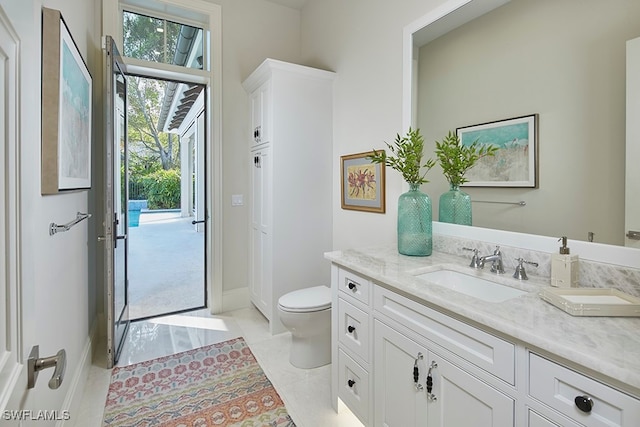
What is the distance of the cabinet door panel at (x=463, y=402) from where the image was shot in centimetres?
98

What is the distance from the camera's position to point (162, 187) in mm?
7641

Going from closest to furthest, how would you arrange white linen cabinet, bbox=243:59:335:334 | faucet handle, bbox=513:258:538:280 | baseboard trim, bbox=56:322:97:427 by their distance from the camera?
faucet handle, bbox=513:258:538:280
baseboard trim, bbox=56:322:97:427
white linen cabinet, bbox=243:59:335:334

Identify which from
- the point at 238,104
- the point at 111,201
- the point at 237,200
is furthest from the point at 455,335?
the point at 238,104

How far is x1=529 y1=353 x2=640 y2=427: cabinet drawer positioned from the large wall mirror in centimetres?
66

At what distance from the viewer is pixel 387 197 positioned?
237 cm

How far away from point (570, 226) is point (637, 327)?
532 millimetres

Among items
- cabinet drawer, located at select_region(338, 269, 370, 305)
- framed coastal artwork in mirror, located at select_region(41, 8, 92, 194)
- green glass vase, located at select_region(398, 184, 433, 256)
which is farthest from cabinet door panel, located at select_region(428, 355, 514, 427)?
framed coastal artwork in mirror, located at select_region(41, 8, 92, 194)

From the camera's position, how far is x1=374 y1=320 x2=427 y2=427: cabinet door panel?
1281mm

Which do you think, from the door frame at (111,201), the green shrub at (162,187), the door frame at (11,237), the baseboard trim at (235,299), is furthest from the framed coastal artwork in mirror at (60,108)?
the green shrub at (162,187)

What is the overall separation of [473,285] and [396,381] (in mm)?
549

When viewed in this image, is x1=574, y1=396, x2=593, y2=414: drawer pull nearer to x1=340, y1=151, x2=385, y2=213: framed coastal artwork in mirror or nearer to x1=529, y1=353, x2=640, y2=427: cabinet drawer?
x1=529, y1=353, x2=640, y2=427: cabinet drawer

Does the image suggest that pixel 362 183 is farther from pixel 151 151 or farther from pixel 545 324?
pixel 151 151

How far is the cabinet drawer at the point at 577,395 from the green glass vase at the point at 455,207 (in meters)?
0.97

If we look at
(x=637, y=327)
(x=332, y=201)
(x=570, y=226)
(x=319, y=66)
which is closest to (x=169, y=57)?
(x=319, y=66)
